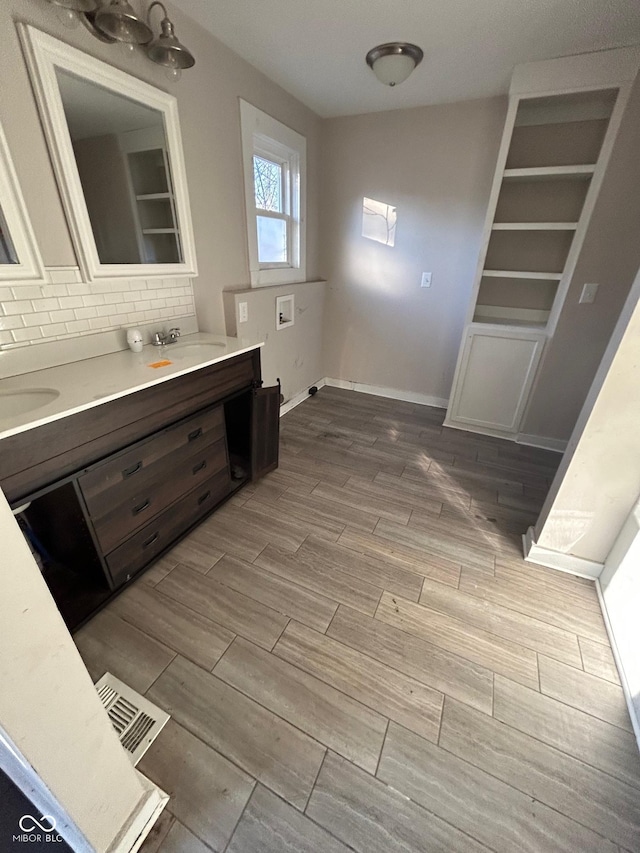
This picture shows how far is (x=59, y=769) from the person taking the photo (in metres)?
0.65

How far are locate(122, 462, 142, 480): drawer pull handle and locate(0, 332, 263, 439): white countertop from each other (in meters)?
0.31

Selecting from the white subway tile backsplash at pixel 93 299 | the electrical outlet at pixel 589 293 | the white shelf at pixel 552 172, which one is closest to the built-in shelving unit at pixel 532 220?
the white shelf at pixel 552 172

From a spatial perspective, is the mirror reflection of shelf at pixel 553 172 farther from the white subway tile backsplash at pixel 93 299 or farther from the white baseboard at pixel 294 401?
the white subway tile backsplash at pixel 93 299

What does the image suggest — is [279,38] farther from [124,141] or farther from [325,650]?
[325,650]

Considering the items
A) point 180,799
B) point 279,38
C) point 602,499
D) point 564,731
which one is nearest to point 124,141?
point 279,38

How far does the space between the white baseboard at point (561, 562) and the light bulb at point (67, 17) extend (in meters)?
2.87

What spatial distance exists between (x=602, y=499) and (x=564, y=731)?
2.88 ft

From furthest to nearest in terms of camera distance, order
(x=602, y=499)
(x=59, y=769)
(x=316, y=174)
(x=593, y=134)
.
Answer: (x=316, y=174) < (x=593, y=134) < (x=602, y=499) < (x=59, y=769)

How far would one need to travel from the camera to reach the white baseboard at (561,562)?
1633mm

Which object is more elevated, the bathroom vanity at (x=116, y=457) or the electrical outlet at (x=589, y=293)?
the electrical outlet at (x=589, y=293)

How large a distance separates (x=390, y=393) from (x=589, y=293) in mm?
1768

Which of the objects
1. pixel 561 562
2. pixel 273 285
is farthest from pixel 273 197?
pixel 561 562

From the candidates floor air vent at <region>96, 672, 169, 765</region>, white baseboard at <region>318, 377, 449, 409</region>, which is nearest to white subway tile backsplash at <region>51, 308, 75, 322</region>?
floor air vent at <region>96, 672, 169, 765</region>

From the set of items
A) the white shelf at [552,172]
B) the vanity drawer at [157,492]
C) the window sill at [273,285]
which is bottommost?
the vanity drawer at [157,492]
